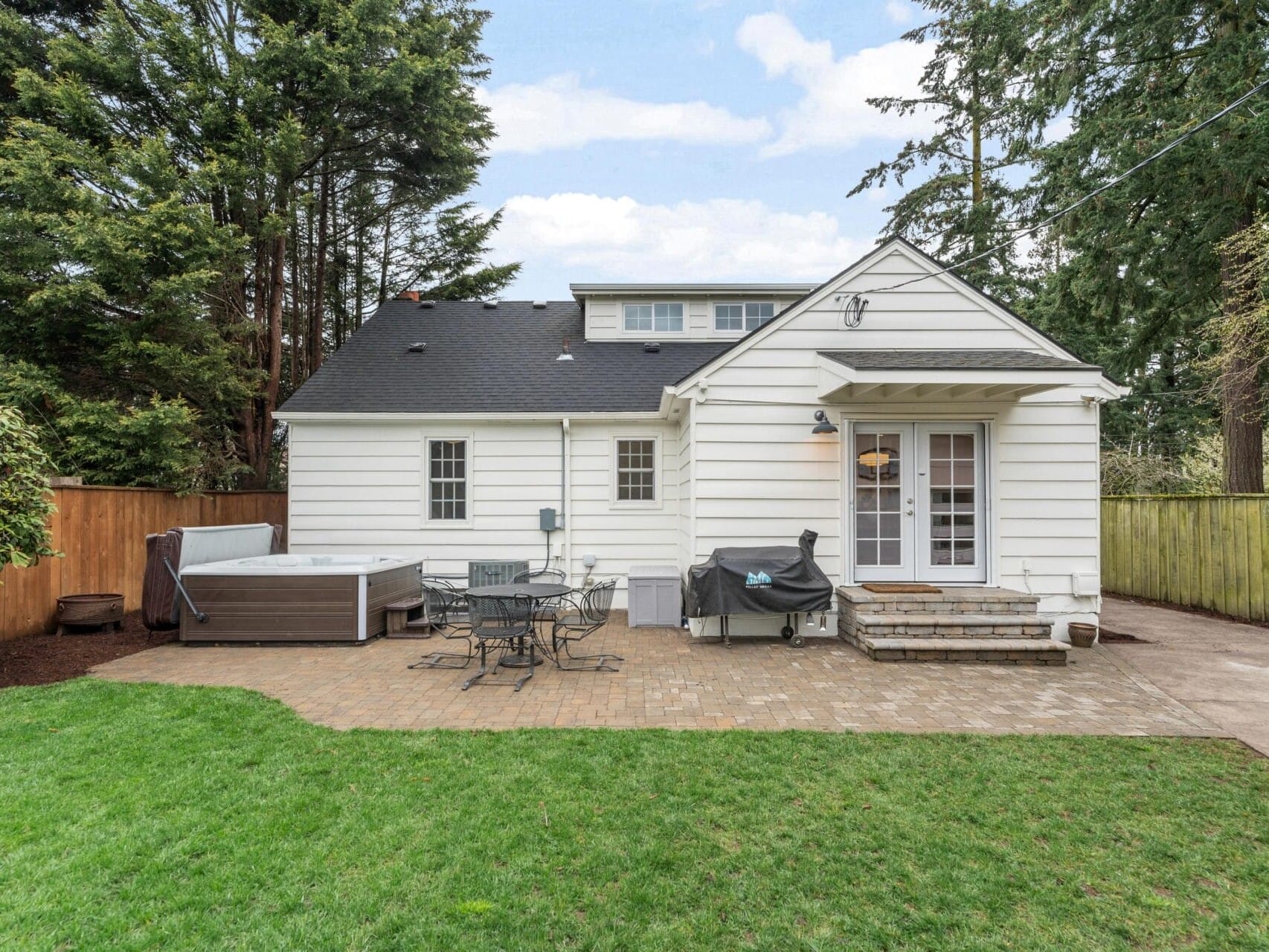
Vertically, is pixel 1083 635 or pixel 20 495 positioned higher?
pixel 20 495

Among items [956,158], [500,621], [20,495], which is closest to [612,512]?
[500,621]

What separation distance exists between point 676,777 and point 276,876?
2086mm

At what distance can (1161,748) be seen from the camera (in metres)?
4.15

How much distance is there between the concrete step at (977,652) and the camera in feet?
20.8

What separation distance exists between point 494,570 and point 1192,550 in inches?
434

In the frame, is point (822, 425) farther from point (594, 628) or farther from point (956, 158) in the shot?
point (956, 158)

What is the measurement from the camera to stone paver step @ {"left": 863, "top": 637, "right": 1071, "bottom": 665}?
20.8 feet

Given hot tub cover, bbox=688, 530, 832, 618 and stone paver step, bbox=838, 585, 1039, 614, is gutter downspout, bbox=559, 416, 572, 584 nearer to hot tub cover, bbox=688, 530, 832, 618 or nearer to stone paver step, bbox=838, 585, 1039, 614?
hot tub cover, bbox=688, 530, 832, 618

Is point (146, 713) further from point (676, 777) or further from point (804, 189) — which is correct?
point (804, 189)

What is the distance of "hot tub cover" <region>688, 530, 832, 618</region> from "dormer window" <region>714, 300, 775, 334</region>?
6.41 metres

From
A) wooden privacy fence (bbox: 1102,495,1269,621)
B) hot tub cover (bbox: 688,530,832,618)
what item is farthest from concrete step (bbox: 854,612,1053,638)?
wooden privacy fence (bbox: 1102,495,1269,621)

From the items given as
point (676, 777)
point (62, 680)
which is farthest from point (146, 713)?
point (676, 777)

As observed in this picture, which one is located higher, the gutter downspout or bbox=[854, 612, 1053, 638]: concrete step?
the gutter downspout

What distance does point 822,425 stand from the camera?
741cm
